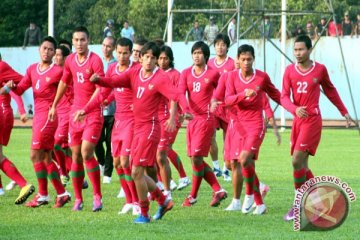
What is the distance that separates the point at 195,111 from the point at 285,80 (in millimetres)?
2246

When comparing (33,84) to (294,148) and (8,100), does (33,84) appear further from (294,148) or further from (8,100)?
(294,148)

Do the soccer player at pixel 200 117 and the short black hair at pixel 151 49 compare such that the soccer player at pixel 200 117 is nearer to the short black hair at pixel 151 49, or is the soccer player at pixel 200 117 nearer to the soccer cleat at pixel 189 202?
the soccer cleat at pixel 189 202

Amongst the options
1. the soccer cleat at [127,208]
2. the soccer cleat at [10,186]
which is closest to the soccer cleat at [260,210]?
the soccer cleat at [127,208]

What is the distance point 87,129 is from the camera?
15.2 metres

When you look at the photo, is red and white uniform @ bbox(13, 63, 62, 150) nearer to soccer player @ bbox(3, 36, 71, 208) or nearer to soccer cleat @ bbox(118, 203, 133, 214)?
soccer player @ bbox(3, 36, 71, 208)

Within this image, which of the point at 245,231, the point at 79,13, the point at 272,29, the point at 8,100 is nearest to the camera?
the point at 245,231

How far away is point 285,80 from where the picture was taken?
15102 mm

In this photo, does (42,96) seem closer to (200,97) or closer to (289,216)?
(200,97)

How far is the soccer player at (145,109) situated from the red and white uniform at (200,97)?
2.67m

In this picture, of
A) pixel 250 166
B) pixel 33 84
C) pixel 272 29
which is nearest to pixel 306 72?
pixel 250 166

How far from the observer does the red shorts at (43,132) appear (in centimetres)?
1599

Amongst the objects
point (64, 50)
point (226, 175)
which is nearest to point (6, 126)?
point (64, 50)

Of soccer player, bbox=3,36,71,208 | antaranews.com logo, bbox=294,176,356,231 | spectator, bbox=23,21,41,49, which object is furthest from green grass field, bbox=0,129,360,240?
spectator, bbox=23,21,41,49

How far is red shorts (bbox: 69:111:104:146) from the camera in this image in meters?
15.2
